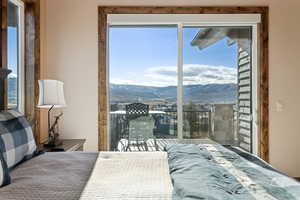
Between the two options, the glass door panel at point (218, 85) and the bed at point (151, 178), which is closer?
the bed at point (151, 178)

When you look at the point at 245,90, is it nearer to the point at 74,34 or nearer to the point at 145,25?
the point at 145,25

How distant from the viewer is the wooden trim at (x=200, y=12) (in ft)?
11.2

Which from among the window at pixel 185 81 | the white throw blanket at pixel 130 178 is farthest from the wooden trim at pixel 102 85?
the white throw blanket at pixel 130 178

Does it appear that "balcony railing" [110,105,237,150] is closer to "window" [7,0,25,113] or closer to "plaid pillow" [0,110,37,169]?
"window" [7,0,25,113]

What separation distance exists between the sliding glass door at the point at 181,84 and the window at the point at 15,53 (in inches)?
43.4

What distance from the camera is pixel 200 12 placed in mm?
3428

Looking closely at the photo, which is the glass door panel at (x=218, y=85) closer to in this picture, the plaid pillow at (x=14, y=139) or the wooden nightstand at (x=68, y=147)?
the wooden nightstand at (x=68, y=147)

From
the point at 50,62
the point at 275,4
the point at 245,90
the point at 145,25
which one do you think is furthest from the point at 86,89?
the point at 275,4

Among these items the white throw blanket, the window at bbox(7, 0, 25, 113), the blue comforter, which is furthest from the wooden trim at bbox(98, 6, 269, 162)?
the blue comforter

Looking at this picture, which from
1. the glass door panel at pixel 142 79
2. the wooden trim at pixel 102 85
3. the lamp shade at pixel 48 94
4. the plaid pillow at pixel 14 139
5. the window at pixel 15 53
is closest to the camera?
the plaid pillow at pixel 14 139

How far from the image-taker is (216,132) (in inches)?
141

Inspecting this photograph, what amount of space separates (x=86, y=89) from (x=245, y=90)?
7.26ft

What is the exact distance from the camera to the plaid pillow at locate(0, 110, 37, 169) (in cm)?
155

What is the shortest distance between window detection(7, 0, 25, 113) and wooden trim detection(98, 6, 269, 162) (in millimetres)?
937
